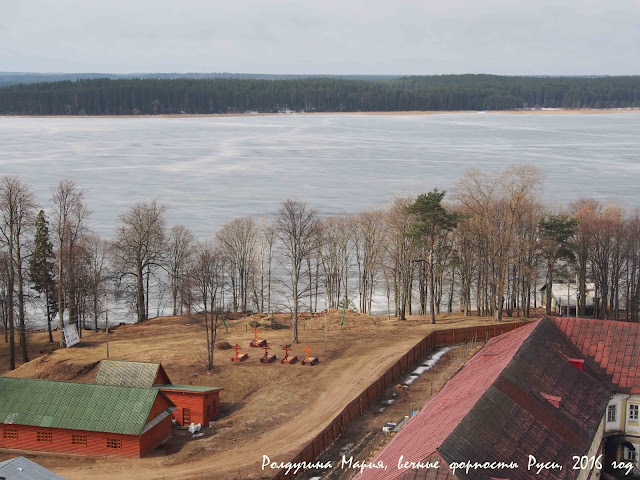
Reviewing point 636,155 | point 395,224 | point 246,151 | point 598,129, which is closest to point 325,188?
point 395,224

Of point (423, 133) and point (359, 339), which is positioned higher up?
point (423, 133)

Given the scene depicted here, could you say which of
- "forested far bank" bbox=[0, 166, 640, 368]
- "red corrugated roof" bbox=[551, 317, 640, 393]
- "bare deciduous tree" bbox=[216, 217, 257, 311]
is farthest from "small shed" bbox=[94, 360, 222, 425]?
A: "bare deciduous tree" bbox=[216, 217, 257, 311]

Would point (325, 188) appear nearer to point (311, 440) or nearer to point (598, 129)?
point (311, 440)

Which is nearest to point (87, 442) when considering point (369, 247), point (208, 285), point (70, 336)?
point (70, 336)

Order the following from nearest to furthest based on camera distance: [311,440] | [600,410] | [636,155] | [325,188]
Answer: [600,410], [311,440], [325,188], [636,155]

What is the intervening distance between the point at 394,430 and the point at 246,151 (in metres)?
94.2

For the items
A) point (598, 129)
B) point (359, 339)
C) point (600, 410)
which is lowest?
point (359, 339)

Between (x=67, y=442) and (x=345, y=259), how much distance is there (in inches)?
1168

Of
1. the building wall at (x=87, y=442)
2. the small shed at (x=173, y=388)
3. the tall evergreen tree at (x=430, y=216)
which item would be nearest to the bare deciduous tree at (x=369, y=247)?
the tall evergreen tree at (x=430, y=216)

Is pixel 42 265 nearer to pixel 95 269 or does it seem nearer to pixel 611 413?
pixel 95 269

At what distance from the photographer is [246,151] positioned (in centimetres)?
12019

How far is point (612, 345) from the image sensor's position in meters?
29.5

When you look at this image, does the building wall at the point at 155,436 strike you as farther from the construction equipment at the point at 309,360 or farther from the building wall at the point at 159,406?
the construction equipment at the point at 309,360

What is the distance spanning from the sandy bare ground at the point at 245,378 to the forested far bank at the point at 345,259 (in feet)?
8.16
